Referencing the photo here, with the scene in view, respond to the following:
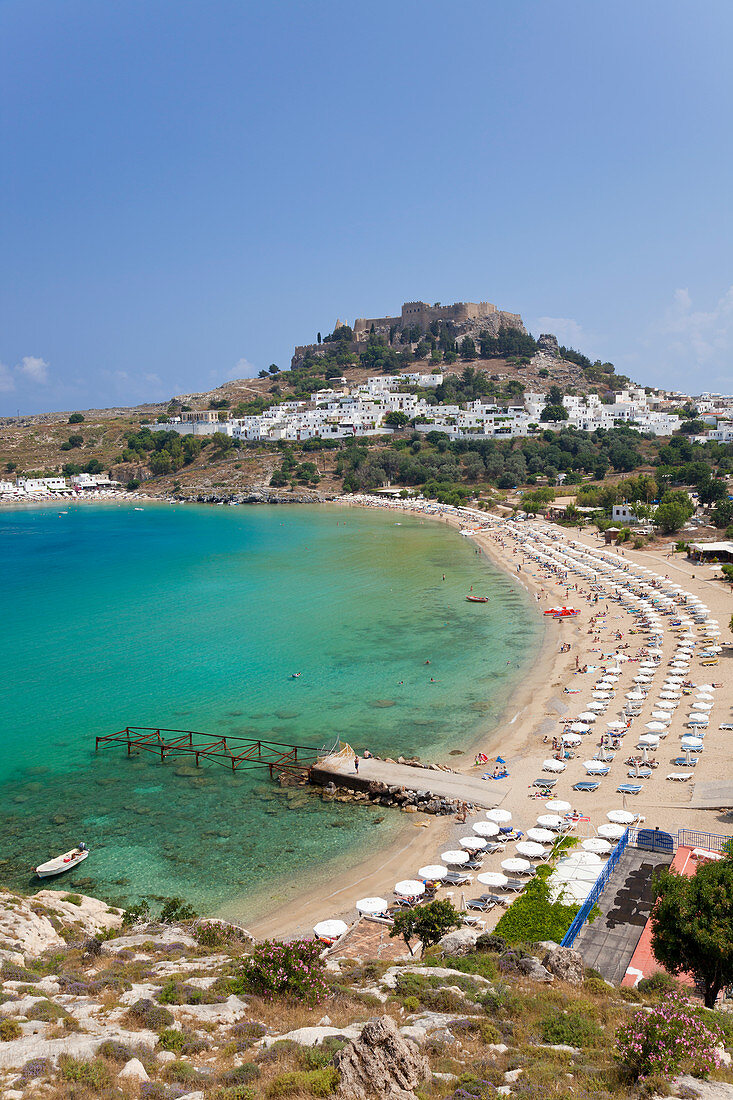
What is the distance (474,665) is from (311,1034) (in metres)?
26.2

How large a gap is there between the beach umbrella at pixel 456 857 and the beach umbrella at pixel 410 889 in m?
1.29

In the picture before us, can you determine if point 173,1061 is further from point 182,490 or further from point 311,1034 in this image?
point 182,490

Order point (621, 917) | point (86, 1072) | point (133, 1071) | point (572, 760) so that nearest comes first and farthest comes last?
point (86, 1072), point (133, 1071), point (621, 917), point (572, 760)

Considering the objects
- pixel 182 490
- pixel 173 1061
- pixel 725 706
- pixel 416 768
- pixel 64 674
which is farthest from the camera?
pixel 182 490

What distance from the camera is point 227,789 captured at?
906 inches

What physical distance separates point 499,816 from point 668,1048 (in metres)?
11.8

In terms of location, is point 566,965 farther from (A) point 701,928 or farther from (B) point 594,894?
(B) point 594,894

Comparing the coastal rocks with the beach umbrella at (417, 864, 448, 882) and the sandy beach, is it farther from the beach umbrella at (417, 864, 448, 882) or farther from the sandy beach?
the beach umbrella at (417, 864, 448, 882)

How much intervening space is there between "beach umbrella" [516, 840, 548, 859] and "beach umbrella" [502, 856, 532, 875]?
291mm

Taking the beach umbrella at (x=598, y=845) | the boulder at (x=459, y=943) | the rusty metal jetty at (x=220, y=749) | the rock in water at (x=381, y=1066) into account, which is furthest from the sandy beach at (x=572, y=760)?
the rock in water at (x=381, y=1066)

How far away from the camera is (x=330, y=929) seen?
14898 millimetres

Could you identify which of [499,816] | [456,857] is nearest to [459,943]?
[456,857]

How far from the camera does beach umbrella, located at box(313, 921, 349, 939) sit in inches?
582

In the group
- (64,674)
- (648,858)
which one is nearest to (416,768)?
(648,858)
